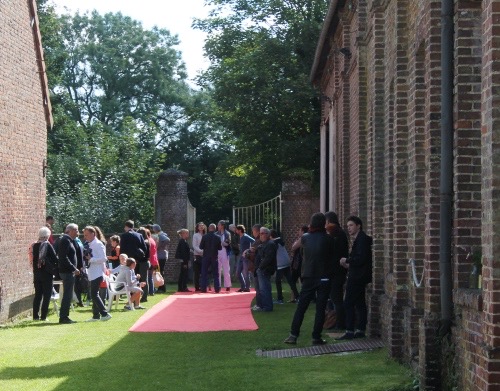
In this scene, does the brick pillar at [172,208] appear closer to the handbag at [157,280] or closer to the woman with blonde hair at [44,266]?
the handbag at [157,280]

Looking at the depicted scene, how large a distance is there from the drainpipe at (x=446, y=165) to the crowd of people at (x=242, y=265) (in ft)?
15.6

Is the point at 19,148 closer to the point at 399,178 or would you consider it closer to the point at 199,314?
the point at 199,314

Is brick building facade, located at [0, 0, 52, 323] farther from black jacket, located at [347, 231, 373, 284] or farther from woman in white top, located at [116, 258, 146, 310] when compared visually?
black jacket, located at [347, 231, 373, 284]

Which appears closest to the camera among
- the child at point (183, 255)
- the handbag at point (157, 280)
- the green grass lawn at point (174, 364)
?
the green grass lawn at point (174, 364)

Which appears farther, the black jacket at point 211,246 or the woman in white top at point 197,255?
the woman in white top at point 197,255

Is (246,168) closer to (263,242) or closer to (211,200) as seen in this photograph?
(211,200)

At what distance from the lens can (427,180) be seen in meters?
11.1

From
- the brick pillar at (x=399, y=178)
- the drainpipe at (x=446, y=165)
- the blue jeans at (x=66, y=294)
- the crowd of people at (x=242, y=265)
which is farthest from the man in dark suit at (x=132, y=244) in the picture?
the drainpipe at (x=446, y=165)

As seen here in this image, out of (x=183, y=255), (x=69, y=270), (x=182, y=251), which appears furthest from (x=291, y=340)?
(x=182, y=251)

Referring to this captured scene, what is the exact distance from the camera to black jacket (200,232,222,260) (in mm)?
28156

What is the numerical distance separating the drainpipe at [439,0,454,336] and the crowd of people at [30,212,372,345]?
474 centimetres

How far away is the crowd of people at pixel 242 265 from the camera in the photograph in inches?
599

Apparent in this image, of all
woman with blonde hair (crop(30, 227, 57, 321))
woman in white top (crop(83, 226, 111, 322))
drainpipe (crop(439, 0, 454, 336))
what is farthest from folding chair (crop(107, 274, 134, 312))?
drainpipe (crop(439, 0, 454, 336))

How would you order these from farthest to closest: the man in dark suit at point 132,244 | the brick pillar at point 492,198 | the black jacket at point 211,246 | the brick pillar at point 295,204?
1. the brick pillar at point 295,204
2. the black jacket at point 211,246
3. the man in dark suit at point 132,244
4. the brick pillar at point 492,198
